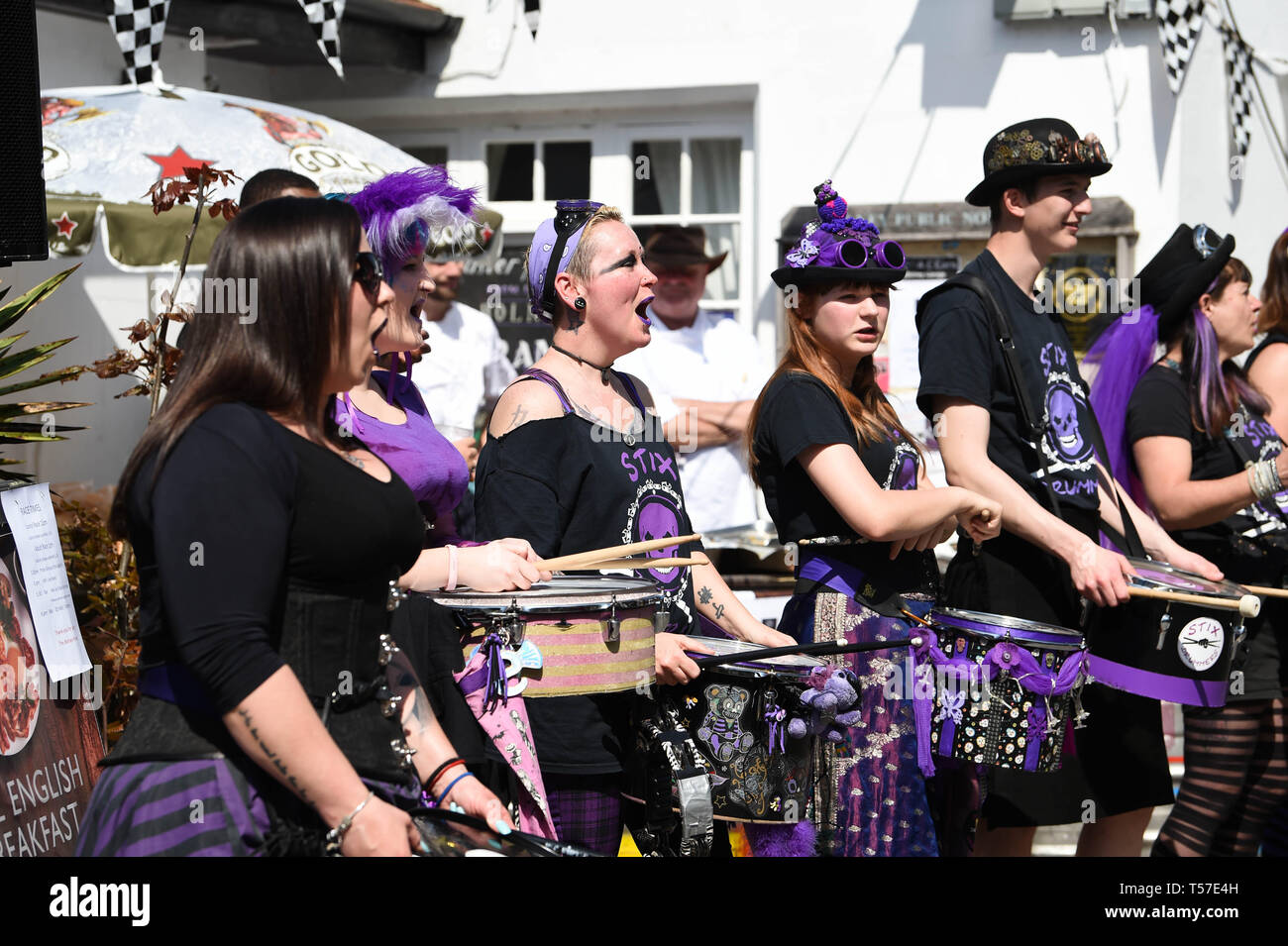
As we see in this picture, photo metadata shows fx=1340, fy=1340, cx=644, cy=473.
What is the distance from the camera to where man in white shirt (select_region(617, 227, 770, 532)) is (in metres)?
6.39

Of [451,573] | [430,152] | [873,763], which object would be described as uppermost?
[430,152]

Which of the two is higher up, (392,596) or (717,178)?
(717,178)

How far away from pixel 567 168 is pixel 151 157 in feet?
10.9

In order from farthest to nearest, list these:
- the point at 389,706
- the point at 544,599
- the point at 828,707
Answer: the point at 828,707 → the point at 544,599 → the point at 389,706

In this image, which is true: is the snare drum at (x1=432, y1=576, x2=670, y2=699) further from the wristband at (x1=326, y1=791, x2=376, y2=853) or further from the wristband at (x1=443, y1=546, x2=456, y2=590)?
the wristband at (x1=326, y1=791, x2=376, y2=853)

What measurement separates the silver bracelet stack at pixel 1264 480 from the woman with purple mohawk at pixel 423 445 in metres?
2.57

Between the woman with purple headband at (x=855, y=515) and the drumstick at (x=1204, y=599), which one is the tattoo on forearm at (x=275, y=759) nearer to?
the woman with purple headband at (x=855, y=515)

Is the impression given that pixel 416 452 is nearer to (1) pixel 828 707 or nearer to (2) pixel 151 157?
(1) pixel 828 707

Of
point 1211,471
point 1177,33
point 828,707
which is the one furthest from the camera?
point 1177,33

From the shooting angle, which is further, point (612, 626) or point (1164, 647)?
point (1164, 647)

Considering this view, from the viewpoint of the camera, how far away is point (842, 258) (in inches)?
139

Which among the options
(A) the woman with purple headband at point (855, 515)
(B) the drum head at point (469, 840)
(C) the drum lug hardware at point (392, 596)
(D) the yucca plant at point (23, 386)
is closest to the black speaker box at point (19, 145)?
(D) the yucca plant at point (23, 386)

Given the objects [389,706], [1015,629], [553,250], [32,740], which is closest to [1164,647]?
[1015,629]
